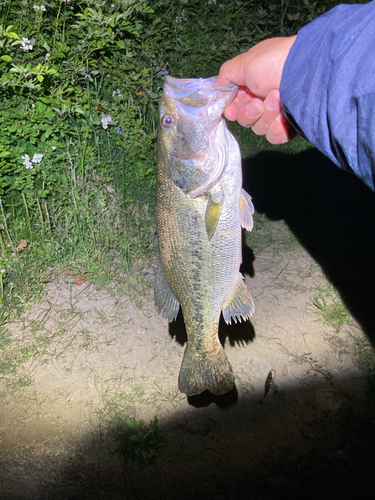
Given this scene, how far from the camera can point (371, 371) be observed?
10.6 ft

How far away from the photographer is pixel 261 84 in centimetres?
210

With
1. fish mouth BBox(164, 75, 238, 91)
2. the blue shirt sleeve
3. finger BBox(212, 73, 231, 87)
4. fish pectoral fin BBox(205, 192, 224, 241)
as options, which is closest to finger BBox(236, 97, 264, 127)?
finger BBox(212, 73, 231, 87)

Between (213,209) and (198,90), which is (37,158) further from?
(213,209)

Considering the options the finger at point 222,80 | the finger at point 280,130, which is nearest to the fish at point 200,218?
the finger at point 222,80

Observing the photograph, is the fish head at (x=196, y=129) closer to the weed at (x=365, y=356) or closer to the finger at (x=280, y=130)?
the finger at (x=280, y=130)

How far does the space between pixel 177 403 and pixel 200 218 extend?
1.77 meters

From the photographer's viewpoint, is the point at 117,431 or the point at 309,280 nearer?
the point at 117,431

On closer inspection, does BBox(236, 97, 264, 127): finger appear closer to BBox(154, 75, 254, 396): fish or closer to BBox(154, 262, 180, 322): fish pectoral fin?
BBox(154, 75, 254, 396): fish

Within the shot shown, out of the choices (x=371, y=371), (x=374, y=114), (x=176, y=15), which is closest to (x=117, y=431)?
(x=371, y=371)

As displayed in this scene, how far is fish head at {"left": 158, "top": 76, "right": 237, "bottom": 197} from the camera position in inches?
74.9

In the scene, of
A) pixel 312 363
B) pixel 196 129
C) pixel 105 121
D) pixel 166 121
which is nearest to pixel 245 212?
pixel 196 129

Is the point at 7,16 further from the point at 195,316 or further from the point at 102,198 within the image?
the point at 195,316

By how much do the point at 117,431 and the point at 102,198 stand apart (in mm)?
2197

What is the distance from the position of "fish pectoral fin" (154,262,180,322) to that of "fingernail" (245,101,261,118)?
3.50 ft
